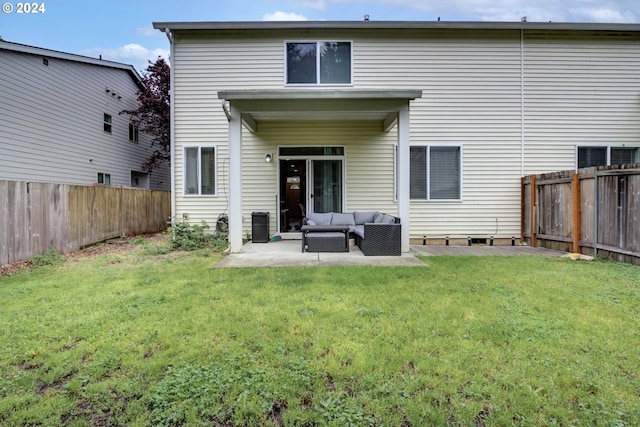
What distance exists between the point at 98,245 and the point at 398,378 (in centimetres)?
874

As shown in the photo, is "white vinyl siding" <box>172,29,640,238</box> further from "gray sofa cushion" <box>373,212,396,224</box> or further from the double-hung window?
the double-hung window

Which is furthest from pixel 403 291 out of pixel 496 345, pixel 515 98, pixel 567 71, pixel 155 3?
pixel 155 3

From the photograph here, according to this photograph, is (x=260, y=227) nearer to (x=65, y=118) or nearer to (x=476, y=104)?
(x=476, y=104)

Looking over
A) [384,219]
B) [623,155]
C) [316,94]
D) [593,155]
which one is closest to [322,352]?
[384,219]

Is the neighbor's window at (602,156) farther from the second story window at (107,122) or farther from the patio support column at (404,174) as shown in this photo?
the second story window at (107,122)

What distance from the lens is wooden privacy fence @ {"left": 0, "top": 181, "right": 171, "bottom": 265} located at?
6039 millimetres

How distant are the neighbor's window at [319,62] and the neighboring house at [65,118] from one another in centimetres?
863

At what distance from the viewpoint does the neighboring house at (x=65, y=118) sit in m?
10.5

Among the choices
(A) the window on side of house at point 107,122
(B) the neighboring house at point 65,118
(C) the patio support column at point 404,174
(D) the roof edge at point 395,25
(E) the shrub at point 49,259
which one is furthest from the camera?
(A) the window on side of house at point 107,122

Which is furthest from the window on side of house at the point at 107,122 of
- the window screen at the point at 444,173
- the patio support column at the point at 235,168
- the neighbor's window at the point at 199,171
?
the window screen at the point at 444,173

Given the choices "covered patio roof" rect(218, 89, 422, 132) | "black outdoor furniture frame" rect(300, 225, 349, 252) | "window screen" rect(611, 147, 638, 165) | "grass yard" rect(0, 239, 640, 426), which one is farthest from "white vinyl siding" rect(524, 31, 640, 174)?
"black outdoor furniture frame" rect(300, 225, 349, 252)

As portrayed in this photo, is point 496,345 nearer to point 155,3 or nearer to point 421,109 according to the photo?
point 421,109

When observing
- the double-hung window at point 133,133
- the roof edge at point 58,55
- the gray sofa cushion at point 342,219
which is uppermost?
the roof edge at point 58,55

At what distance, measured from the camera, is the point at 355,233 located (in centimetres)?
773
